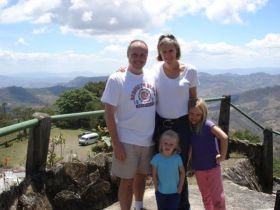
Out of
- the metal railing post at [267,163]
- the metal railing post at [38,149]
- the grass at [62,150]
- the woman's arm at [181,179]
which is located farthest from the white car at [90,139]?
the metal railing post at [267,163]

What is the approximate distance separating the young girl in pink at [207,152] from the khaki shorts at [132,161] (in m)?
0.45

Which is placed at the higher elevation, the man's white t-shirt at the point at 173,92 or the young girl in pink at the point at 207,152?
the man's white t-shirt at the point at 173,92

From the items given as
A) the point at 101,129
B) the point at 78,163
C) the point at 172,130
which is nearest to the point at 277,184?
the point at 101,129

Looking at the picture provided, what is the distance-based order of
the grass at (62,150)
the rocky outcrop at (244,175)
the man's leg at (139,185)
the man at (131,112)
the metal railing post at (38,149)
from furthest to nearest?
the rocky outcrop at (244,175), the grass at (62,150), the metal railing post at (38,149), the man's leg at (139,185), the man at (131,112)

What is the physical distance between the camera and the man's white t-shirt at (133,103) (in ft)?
12.2

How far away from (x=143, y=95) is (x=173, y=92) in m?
0.28

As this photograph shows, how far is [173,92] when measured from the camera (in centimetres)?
387

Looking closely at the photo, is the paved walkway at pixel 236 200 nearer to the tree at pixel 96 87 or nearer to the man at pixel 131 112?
the man at pixel 131 112

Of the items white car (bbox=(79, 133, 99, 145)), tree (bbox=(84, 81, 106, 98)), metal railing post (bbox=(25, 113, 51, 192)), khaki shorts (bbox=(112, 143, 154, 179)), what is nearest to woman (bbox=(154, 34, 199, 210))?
khaki shorts (bbox=(112, 143, 154, 179))

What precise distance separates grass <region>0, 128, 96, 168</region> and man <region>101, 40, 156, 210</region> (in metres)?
1.71

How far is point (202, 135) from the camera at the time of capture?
4.02 metres

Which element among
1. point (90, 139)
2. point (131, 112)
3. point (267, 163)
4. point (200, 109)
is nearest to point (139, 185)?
point (131, 112)

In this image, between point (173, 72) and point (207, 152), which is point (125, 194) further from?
point (173, 72)

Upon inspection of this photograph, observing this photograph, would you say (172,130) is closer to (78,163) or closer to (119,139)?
(119,139)
